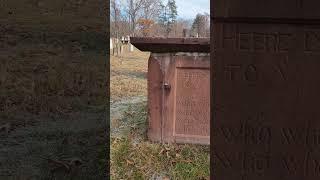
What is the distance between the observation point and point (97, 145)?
4664 mm

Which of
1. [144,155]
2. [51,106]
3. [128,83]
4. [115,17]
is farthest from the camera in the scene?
[115,17]

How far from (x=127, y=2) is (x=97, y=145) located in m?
19.4

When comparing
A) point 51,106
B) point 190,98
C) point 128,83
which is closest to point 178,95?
point 190,98

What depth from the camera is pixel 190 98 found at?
5.05m
